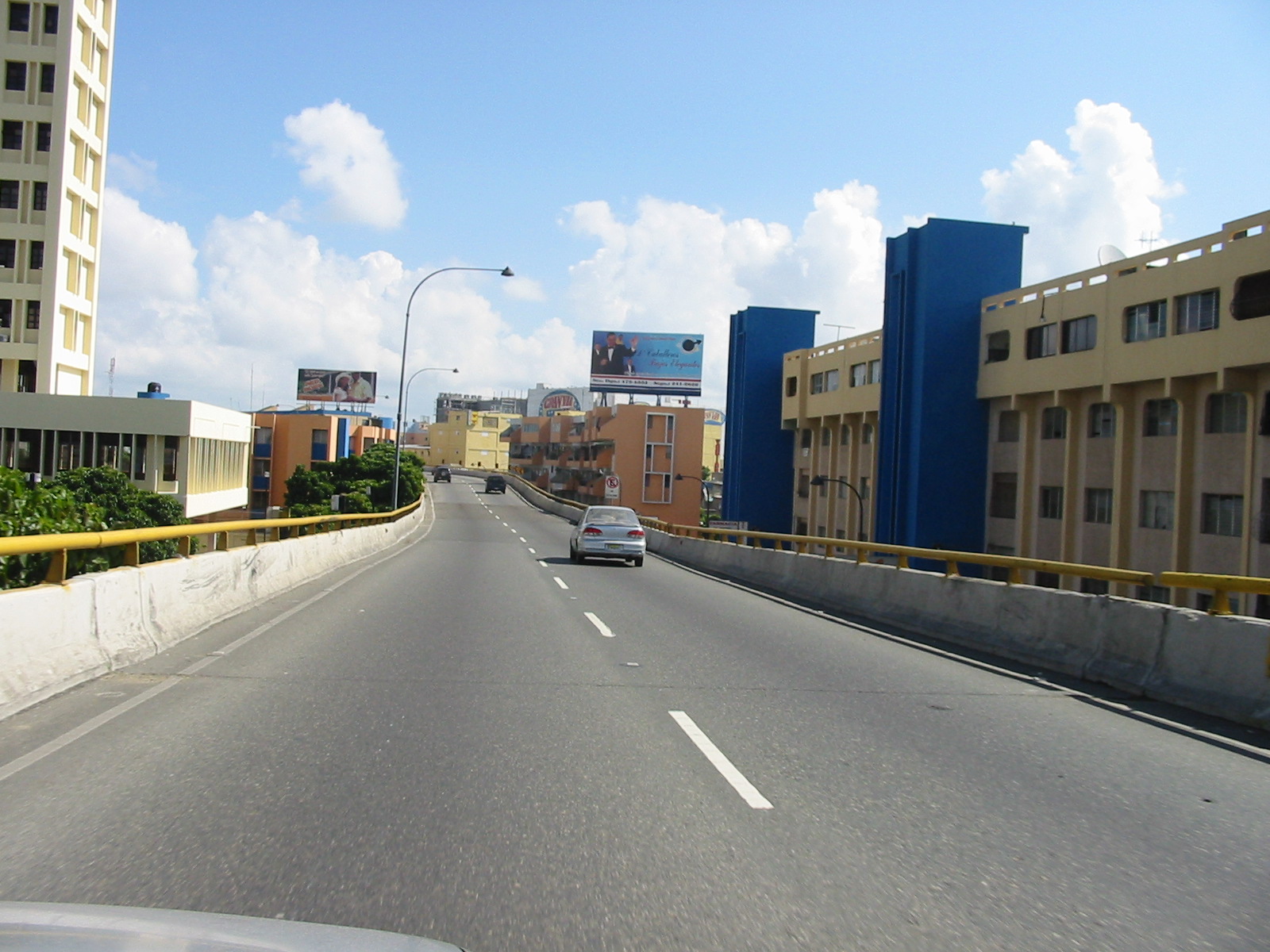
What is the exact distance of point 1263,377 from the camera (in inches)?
1114

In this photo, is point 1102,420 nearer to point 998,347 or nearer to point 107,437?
point 998,347

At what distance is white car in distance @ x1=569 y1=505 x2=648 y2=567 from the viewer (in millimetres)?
26375

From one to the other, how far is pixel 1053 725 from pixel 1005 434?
117ft

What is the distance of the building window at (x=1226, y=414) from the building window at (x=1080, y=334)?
5075 mm

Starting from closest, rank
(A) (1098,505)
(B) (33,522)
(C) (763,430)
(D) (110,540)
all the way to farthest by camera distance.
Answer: (D) (110,540), (B) (33,522), (A) (1098,505), (C) (763,430)

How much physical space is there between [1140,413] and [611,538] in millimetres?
18635

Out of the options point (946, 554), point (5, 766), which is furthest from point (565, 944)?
point (946, 554)

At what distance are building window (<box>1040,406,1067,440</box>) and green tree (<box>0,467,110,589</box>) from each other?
32.9 m

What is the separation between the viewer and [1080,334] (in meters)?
36.1

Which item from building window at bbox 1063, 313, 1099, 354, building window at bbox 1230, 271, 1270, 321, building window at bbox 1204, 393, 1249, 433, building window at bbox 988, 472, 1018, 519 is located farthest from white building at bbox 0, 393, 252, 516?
building window at bbox 1230, 271, 1270, 321

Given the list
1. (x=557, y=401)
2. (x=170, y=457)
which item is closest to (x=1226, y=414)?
(x=170, y=457)

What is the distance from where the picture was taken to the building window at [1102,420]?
35406 mm

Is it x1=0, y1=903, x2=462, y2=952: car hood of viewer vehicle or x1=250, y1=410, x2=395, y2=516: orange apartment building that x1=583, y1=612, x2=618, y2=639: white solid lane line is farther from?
x1=250, y1=410, x2=395, y2=516: orange apartment building

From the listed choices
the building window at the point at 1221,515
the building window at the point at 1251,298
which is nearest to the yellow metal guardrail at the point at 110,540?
the building window at the point at 1251,298
